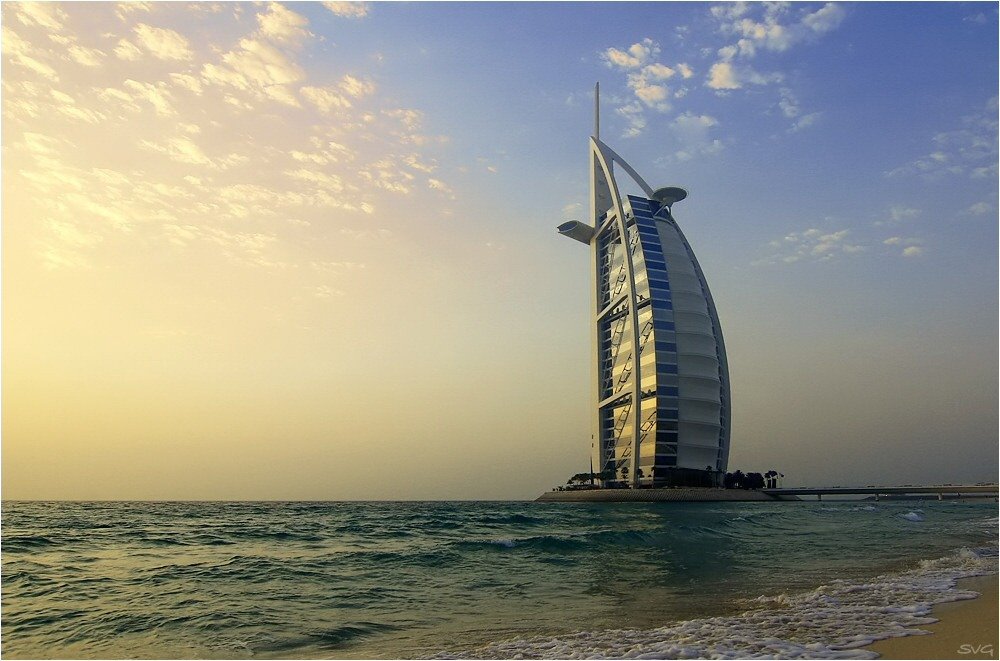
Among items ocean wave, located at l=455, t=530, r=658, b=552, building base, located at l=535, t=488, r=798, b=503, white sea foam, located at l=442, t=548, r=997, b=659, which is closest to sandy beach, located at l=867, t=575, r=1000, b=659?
white sea foam, located at l=442, t=548, r=997, b=659

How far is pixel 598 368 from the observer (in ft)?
366

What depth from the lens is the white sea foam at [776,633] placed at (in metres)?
8.90

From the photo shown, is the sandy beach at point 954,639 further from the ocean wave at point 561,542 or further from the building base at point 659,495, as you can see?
the building base at point 659,495

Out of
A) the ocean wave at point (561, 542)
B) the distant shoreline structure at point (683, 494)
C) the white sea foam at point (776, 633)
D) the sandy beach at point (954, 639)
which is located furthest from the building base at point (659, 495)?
the sandy beach at point (954, 639)

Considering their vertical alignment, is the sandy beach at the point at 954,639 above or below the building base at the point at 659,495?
above

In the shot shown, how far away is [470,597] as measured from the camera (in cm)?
1536

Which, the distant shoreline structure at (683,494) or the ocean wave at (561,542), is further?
the distant shoreline structure at (683,494)

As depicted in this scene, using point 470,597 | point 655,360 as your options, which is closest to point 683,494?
point 655,360

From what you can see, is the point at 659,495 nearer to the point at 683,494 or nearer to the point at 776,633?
the point at 683,494

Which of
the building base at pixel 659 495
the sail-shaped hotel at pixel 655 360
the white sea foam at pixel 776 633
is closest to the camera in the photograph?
the white sea foam at pixel 776 633

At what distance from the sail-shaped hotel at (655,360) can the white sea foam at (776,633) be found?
85.1 metres

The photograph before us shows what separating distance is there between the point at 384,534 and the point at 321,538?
10.5 feet

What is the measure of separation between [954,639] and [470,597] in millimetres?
9183

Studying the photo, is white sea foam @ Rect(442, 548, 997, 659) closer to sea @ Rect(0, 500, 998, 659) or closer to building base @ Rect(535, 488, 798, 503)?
sea @ Rect(0, 500, 998, 659)
